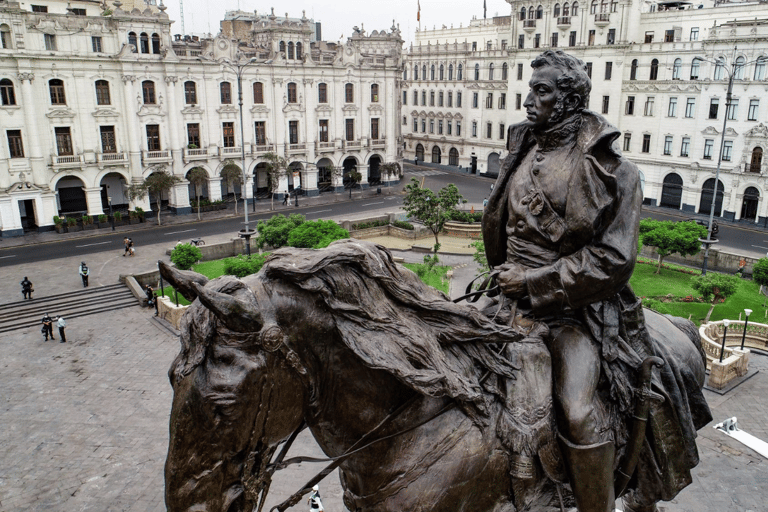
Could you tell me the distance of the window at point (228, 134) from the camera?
2093 inches

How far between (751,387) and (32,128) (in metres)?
44.2

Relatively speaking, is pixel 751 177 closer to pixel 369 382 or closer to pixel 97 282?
pixel 97 282

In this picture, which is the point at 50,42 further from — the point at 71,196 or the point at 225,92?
the point at 225,92

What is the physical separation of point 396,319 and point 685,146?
52889 millimetres

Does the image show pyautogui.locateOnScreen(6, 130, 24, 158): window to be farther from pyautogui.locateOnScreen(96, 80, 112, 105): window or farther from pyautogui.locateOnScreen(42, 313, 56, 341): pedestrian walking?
pyautogui.locateOnScreen(42, 313, 56, 341): pedestrian walking

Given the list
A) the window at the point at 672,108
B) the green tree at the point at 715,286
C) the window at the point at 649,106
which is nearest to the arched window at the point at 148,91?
the window at the point at 649,106

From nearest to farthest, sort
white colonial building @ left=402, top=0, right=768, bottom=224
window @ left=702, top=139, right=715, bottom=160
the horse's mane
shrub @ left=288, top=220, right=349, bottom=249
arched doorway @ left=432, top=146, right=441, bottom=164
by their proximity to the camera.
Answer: the horse's mane < shrub @ left=288, top=220, right=349, bottom=249 < white colonial building @ left=402, top=0, right=768, bottom=224 < window @ left=702, top=139, right=715, bottom=160 < arched doorway @ left=432, top=146, right=441, bottom=164

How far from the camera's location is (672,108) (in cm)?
5169

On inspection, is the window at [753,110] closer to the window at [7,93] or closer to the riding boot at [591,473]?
the riding boot at [591,473]

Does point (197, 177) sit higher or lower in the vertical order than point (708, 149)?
lower

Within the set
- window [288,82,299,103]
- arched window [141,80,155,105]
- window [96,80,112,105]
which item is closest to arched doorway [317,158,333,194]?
window [288,82,299,103]

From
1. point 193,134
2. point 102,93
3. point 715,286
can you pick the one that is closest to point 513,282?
point 715,286

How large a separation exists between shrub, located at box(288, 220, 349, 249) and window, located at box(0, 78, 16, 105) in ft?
81.8

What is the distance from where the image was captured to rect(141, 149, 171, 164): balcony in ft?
160
